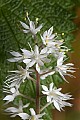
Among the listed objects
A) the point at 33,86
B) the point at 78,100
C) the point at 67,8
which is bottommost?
the point at 78,100

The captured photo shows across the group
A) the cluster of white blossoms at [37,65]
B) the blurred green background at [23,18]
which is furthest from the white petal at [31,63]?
the blurred green background at [23,18]

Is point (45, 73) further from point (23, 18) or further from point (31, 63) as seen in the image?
point (23, 18)

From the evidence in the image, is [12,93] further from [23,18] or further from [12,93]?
[23,18]

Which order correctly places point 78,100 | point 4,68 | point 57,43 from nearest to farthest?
point 57,43, point 4,68, point 78,100

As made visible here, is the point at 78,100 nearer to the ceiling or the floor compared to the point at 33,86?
nearer to the floor

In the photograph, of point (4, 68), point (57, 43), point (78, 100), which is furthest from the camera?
point (78, 100)

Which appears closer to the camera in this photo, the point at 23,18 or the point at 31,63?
the point at 31,63

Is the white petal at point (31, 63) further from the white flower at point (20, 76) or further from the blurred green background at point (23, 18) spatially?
the blurred green background at point (23, 18)

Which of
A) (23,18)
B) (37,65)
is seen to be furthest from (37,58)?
(23,18)

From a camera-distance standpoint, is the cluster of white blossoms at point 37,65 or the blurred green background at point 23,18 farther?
the blurred green background at point 23,18

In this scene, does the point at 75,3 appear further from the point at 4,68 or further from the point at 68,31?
the point at 4,68

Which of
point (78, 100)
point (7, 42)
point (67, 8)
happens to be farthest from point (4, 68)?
point (78, 100)
